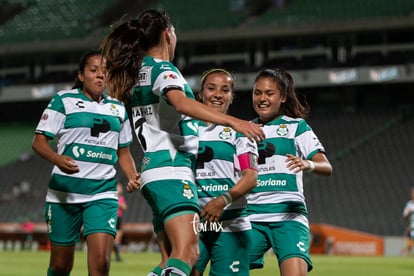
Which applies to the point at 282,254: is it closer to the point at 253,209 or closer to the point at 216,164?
the point at 253,209

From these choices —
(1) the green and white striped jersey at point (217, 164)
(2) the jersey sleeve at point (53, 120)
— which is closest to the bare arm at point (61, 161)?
(2) the jersey sleeve at point (53, 120)

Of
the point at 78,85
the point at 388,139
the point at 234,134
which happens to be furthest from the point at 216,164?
the point at 388,139

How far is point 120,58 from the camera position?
5277 millimetres

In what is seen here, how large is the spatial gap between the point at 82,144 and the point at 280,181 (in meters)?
1.79

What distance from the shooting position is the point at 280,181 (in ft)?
22.3

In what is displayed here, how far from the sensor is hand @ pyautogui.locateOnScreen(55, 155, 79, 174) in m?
6.84

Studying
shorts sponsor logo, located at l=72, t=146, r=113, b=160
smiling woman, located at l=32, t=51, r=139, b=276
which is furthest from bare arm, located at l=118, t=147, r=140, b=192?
shorts sponsor logo, located at l=72, t=146, r=113, b=160

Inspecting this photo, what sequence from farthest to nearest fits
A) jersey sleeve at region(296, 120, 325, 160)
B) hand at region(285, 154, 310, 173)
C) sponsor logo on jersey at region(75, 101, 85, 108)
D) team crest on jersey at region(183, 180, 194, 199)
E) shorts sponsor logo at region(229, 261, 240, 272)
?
sponsor logo on jersey at region(75, 101, 85, 108)
jersey sleeve at region(296, 120, 325, 160)
shorts sponsor logo at region(229, 261, 240, 272)
hand at region(285, 154, 310, 173)
team crest on jersey at region(183, 180, 194, 199)

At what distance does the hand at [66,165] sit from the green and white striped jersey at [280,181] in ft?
4.85

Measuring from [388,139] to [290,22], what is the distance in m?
7.09

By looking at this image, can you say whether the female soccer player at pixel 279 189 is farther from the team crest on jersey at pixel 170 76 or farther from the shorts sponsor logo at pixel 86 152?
the team crest on jersey at pixel 170 76

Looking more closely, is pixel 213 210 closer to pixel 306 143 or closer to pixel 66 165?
pixel 306 143

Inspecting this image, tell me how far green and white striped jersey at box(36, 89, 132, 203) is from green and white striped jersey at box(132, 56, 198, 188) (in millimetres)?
2117

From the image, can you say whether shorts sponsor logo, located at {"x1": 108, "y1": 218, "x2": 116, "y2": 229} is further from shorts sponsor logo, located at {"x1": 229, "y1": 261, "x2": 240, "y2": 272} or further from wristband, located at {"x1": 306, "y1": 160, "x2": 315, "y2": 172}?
wristband, located at {"x1": 306, "y1": 160, "x2": 315, "y2": 172}
